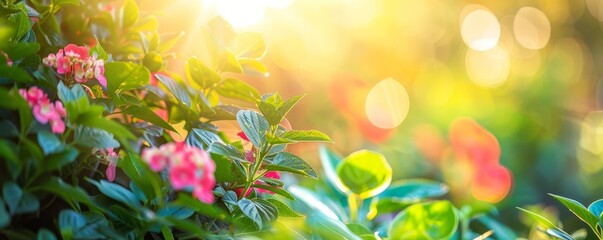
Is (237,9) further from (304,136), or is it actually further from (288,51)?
(288,51)

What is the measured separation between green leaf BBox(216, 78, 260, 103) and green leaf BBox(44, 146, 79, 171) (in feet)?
1.02

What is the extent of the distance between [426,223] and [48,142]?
1.94ft

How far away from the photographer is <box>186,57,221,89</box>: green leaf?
2.70ft

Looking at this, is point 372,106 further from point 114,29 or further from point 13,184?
point 13,184

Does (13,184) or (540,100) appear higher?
(13,184)

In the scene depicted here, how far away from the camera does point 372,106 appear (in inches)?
115

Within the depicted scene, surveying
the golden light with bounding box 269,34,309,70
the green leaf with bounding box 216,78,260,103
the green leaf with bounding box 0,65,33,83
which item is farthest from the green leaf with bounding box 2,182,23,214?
the golden light with bounding box 269,34,309,70

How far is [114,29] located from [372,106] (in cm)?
209

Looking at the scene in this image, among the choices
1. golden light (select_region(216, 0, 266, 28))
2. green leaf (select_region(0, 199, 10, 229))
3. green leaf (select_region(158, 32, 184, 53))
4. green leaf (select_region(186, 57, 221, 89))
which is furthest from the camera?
golden light (select_region(216, 0, 266, 28))

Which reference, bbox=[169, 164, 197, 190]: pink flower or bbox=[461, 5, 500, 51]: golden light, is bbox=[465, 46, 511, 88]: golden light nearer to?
bbox=[461, 5, 500, 51]: golden light

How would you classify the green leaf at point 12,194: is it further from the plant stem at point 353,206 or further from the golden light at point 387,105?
the golden light at point 387,105

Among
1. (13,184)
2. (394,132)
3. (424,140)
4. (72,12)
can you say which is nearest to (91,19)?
(72,12)

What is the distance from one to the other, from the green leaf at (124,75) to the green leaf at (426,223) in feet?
1.43

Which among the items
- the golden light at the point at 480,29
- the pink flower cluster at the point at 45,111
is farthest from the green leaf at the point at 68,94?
the golden light at the point at 480,29
